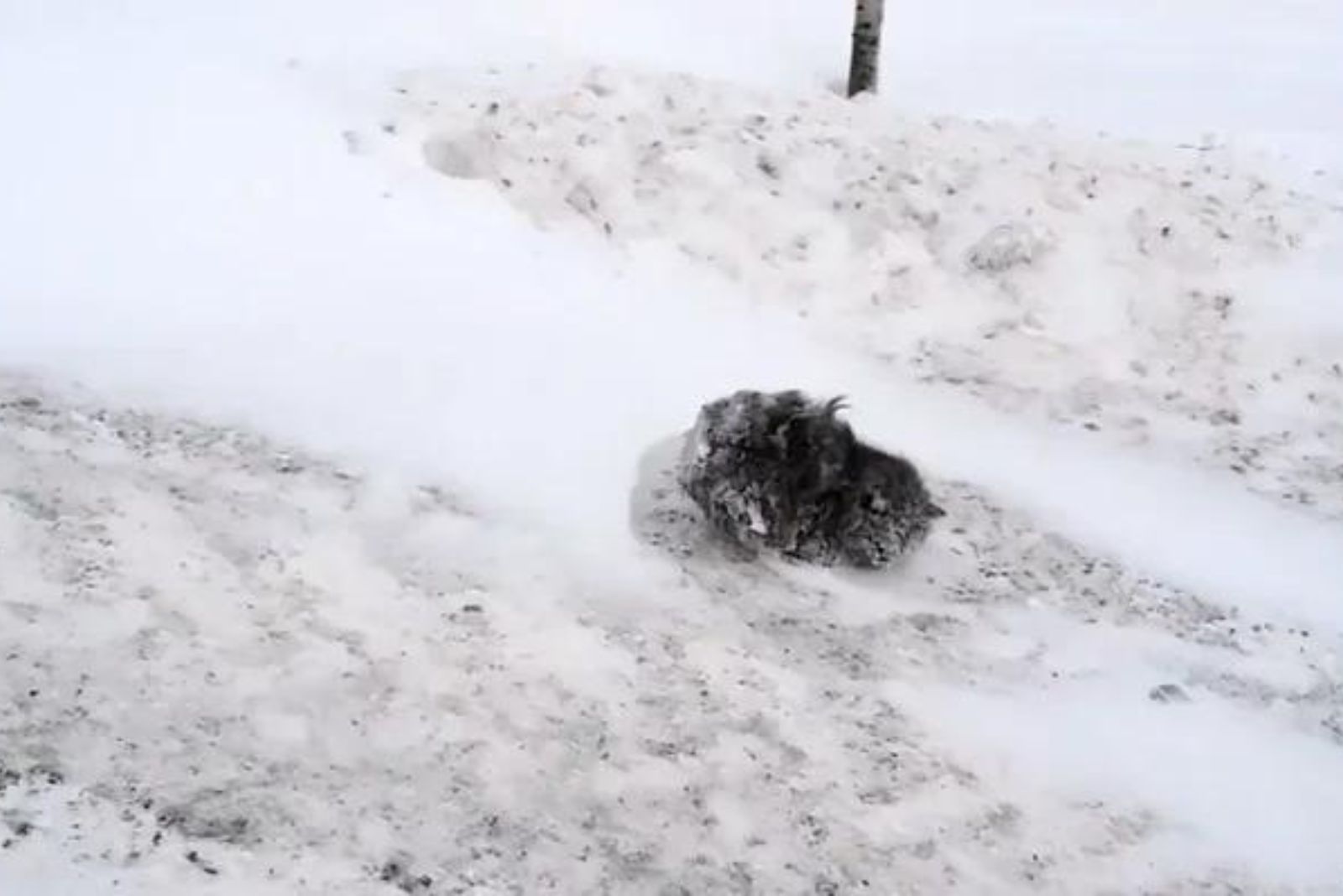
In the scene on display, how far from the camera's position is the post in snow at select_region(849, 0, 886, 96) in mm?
10344

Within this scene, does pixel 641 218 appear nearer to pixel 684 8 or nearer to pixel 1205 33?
pixel 684 8

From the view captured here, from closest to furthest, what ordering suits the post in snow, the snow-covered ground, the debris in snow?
the snow-covered ground → the debris in snow → the post in snow

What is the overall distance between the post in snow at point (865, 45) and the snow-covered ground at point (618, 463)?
21 centimetres

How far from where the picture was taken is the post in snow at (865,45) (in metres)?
10.3

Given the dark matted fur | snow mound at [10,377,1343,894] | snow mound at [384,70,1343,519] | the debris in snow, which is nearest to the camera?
snow mound at [10,377,1343,894]

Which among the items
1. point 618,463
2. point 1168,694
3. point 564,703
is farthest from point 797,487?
point 1168,694

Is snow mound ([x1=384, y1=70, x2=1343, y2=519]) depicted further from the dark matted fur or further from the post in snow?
the dark matted fur

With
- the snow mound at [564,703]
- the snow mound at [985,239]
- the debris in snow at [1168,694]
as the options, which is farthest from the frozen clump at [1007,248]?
the debris in snow at [1168,694]

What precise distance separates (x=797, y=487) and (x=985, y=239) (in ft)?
9.84

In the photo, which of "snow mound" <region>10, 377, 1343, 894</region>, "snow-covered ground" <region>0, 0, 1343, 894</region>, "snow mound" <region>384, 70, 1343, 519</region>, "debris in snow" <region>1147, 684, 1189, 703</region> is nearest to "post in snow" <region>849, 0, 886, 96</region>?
"snow-covered ground" <region>0, 0, 1343, 894</region>

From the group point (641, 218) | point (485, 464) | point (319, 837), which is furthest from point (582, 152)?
point (319, 837)

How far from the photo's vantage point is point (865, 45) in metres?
10.4

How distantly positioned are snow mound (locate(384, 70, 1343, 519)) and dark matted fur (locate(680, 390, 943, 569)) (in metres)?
1.66

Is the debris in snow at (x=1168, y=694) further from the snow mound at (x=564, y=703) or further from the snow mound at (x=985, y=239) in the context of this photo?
the snow mound at (x=985, y=239)
